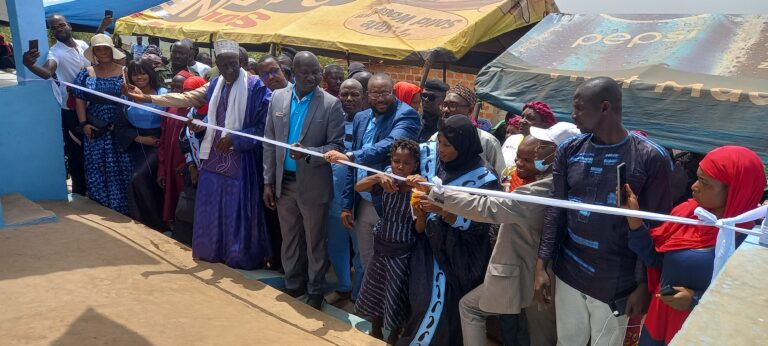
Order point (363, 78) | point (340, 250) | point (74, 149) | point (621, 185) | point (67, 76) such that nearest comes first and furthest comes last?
point (621, 185) < point (340, 250) < point (363, 78) < point (67, 76) < point (74, 149)

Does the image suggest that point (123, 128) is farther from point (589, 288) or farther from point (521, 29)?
point (521, 29)

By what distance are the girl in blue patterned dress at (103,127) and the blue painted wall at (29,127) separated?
27cm

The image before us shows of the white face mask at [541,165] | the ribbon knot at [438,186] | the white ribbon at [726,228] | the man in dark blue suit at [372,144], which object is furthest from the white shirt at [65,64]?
the white ribbon at [726,228]

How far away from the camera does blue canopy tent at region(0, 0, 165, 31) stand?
1357cm

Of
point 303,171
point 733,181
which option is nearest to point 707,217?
point 733,181

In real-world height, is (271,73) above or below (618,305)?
above

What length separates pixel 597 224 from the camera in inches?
113

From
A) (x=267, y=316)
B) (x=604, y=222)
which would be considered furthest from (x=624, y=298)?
(x=267, y=316)

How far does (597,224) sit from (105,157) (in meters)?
4.90

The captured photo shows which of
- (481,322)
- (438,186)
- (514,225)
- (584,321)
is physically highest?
(438,186)

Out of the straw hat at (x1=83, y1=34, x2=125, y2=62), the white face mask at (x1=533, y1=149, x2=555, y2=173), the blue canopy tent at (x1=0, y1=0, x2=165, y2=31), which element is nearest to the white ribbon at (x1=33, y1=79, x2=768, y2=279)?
the white face mask at (x1=533, y1=149, x2=555, y2=173)

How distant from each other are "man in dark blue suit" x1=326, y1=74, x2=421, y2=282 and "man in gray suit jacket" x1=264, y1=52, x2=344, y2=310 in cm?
25

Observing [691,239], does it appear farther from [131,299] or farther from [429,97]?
[131,299]

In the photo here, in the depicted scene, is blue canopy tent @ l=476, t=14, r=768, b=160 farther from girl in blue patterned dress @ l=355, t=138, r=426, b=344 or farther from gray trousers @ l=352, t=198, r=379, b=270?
girl in blue patterned dress @ l=355, t=138, r=426, b=344
